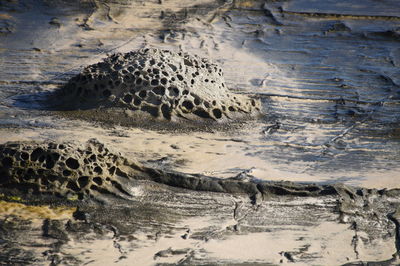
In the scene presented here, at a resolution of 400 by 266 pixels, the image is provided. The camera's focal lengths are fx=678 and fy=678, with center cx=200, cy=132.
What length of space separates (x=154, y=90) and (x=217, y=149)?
97cm

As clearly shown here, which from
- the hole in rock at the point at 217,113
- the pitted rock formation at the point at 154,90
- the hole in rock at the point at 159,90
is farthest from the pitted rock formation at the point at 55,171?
the hole in rock at the point at 217,113

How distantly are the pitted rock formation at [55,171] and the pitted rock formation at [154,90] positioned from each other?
56.9 inches

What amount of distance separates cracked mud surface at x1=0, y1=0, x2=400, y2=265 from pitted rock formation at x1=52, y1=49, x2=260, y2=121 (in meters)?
0.14

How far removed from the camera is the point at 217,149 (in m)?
5.21

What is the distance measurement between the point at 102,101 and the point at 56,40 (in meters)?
2.01

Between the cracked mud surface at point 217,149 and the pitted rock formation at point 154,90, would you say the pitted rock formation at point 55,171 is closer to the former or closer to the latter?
the cracked mud surface at point 217,149

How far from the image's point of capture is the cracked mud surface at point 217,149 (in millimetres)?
3865

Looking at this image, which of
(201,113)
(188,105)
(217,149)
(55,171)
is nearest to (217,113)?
(201,113)

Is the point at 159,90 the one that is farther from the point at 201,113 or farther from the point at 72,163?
the point at 72,163

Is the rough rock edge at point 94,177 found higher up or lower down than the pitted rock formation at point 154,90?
lower down

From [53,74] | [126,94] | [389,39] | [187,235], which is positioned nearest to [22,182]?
[187,235]

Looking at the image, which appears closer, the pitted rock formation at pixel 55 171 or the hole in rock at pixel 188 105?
the pitted rock formation at pixel 55 171

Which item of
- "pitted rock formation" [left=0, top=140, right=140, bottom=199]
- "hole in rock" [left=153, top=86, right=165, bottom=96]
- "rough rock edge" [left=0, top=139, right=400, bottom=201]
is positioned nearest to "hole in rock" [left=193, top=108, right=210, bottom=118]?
"hole in rock" [left=153, top=86, right=165, bottom=96]

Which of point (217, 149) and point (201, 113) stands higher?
point (201, 113)
